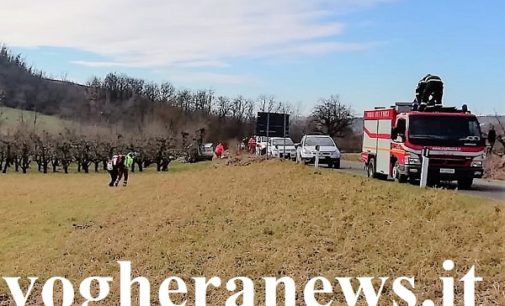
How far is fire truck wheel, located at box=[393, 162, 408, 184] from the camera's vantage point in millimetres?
18556

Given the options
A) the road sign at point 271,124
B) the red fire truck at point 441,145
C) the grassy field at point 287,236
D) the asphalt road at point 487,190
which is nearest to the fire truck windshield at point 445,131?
the red fire truck at point 441,145

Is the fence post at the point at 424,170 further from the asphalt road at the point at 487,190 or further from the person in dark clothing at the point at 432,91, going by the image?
the person in dark clothing at the point at 432,91

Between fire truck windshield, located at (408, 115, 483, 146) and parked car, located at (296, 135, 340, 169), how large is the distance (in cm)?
1352

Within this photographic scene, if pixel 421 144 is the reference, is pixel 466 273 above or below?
below

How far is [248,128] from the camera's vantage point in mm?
87312

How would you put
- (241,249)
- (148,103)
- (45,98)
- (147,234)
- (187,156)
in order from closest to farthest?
(241,249), (147,234), (187,156), (148,103), (45,98)

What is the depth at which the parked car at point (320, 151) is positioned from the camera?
32.6 m

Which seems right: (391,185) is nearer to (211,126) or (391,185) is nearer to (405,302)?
(405,302)

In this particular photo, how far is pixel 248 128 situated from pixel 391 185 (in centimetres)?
7182

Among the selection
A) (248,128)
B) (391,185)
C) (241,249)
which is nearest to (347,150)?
(248,128)

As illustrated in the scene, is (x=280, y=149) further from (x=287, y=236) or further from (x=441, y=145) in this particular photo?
(x=287, y=236)

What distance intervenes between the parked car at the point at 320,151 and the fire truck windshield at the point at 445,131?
13515mm

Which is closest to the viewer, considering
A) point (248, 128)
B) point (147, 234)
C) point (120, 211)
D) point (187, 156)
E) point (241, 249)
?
point (241, 249)

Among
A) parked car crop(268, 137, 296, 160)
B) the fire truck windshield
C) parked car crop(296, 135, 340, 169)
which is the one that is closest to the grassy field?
the fire truck windshield
